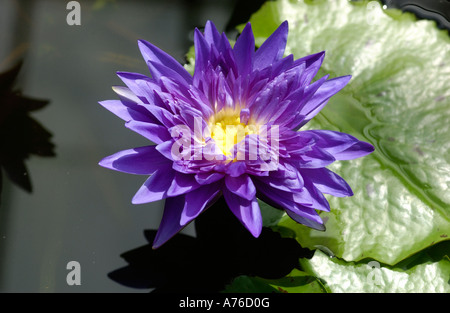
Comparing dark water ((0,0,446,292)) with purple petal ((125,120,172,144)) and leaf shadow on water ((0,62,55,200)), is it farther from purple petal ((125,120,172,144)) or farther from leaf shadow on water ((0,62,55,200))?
purple petal ((125,120,172,144))

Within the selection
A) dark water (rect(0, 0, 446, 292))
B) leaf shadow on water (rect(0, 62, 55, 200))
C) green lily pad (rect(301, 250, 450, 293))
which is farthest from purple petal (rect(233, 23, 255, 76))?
leaf shadow on water (rect(0, 62, 55, 200))

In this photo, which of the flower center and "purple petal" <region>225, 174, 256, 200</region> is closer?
"purple petal" <region>225, 174, 256, 200</region>

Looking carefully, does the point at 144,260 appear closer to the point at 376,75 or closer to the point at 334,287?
the point at 334,287

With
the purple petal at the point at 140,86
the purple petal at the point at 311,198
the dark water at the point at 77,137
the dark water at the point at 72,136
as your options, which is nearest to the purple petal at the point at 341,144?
the purple petal at the point at 311,198

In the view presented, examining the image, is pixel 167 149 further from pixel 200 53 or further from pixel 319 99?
pixel 319 99

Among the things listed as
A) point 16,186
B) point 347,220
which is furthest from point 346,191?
point 16,186

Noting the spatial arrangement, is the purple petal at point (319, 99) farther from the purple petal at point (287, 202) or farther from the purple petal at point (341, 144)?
the purple petal at point (287, 202)
